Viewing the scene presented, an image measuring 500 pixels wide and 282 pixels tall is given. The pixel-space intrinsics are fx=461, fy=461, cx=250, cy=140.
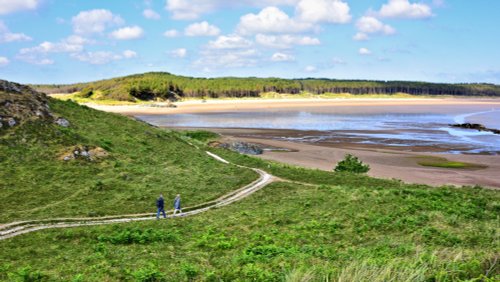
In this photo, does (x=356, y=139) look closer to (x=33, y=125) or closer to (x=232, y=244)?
(x=33, y=125)

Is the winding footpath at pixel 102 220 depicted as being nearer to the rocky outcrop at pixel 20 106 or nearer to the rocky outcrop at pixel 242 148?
the rocky outcrop at pixel 20 106

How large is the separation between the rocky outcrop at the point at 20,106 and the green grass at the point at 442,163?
153 ft

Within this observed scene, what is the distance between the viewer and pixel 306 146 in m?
78.6

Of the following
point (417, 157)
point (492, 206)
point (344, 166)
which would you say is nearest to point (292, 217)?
point (492, 206)

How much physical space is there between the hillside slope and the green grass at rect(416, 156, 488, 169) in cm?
3021

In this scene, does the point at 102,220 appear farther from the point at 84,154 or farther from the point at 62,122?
the point at 62,122

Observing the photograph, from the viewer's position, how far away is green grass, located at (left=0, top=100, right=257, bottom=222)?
32344 millimetres

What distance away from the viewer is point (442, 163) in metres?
63.0

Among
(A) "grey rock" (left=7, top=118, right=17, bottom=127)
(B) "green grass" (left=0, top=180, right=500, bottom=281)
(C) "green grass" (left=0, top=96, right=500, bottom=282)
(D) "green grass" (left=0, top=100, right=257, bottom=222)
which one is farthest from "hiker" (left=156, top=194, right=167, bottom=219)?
(A) "grey rock" (left=7, top=118, right=17, bottom=127)

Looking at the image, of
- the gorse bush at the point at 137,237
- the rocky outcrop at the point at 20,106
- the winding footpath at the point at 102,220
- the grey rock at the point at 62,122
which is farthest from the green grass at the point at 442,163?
the gorse bush at the point at 137,237

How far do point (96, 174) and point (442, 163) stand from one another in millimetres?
45787

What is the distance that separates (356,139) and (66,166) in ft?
196

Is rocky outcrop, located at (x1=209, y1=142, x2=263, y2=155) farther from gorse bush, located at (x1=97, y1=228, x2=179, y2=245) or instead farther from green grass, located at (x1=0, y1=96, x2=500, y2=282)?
gorse bush, located at (x1=97, y1=228, x2=179, y2=245)

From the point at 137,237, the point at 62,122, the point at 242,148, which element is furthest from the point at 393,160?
the point at 137,237
